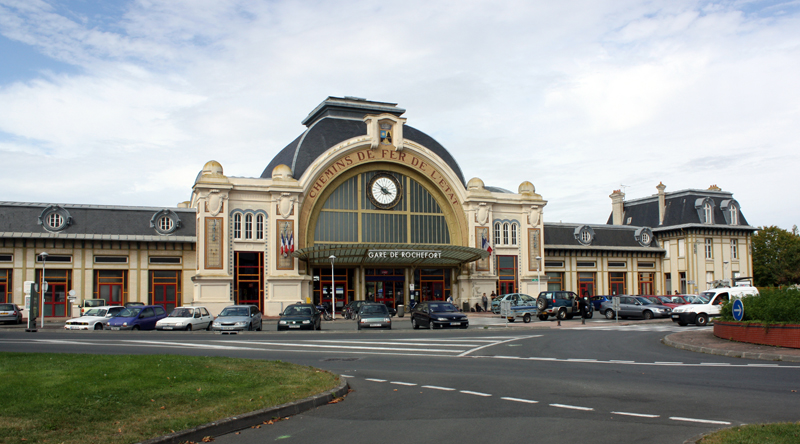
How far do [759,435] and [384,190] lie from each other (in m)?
43.2

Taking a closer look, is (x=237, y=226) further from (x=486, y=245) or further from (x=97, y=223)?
(x=486, y=245)

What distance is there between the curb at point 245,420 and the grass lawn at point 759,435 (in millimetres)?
5698

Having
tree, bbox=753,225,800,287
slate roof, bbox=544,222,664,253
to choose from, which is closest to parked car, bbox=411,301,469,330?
slate roof, bbox=544,222,664,253

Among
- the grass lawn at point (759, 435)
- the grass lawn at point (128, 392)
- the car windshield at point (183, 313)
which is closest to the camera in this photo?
the grass lawn at point (759, 435)

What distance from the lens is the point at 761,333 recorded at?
63.7ft

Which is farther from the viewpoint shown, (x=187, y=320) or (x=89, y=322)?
(x=89, y=322)

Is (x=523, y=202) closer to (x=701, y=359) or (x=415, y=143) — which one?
(x=415, y=143)

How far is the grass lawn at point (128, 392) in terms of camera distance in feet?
25.7

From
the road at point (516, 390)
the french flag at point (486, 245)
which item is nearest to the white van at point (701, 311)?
the road at point (516, 390)

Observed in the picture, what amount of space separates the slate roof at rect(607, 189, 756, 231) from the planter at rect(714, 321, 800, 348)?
132 feet

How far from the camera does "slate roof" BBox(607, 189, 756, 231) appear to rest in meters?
59.8

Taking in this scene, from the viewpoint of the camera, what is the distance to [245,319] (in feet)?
95.5

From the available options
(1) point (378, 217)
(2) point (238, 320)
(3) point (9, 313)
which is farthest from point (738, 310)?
(3) point (9, 313)

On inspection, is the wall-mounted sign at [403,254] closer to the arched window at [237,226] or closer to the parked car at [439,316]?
the arched window at [237,226]
